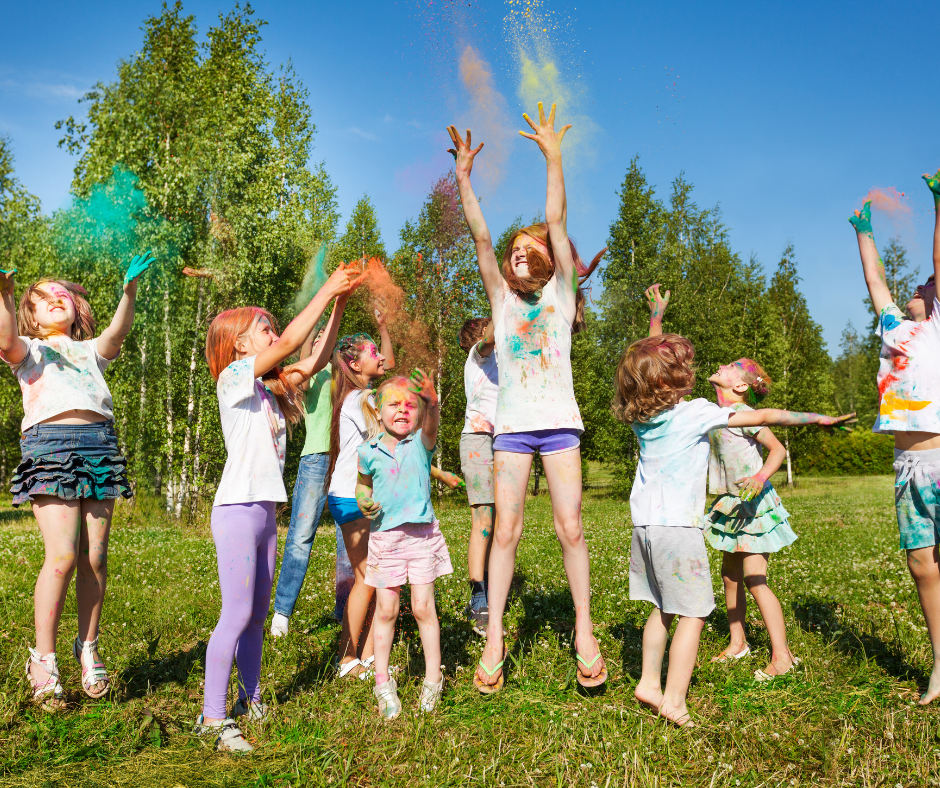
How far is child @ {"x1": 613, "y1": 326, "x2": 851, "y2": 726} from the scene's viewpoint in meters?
3.92

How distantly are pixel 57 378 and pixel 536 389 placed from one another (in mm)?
3100

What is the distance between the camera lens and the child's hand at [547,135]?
172 inches

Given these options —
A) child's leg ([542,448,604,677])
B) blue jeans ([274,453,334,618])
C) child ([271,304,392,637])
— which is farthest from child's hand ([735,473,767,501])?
blue jeans ([274,453,334,618])

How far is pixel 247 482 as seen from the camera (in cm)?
384

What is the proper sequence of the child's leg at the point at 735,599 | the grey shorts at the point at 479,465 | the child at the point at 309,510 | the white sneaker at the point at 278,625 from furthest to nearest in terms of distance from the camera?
the grey shorts at the point at 479,465
the child at the point at 309,510
the white sneaker at the point at 278,625
the child's leg at the point at 735,599

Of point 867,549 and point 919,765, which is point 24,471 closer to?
point 919,765

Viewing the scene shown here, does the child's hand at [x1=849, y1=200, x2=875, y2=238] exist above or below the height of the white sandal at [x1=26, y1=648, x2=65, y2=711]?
above

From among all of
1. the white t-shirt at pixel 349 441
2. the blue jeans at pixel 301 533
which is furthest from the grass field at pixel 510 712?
the white t-shirt at pixel 349 441

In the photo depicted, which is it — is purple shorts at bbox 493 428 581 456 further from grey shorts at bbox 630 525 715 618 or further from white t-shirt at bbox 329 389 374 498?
white t-shirt at bbox 329 389 374 498

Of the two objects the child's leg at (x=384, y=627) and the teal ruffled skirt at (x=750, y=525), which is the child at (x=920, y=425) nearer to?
the teal ruffled skirt at (x=750, y=525)

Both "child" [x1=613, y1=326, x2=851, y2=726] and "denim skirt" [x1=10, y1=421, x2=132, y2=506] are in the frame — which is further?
"denim skirt" [x1=10, y1=421, x2=132, y2=506]

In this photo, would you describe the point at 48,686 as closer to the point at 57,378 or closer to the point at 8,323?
the point at 57,378

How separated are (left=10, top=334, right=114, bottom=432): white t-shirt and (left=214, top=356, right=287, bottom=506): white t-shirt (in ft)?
3.13

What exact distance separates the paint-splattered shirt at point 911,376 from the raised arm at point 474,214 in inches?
103
